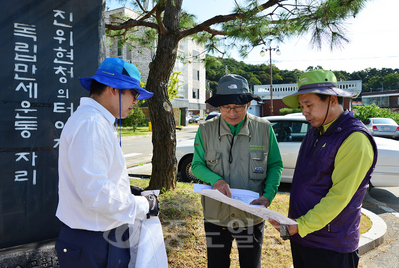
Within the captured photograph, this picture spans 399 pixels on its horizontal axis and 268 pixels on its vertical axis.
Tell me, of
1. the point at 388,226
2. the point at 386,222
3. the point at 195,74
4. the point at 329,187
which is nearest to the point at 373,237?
the point at 388,226

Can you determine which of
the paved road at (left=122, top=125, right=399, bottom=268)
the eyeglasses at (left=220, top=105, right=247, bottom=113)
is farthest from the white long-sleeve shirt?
the paved road at (left=122, top=125, right=399, bottom=268)

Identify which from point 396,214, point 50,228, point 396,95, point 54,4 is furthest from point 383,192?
point 396,95

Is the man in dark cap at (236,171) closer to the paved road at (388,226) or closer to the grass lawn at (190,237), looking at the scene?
the grass lawn at (190,237)

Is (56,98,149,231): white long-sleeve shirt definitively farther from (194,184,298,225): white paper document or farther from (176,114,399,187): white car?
(176,114,399,187): white car

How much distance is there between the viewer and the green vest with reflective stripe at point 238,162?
2121mm

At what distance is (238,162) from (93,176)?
1161 mm

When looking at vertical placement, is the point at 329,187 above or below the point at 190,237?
above

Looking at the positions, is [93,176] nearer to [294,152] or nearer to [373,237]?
[373,237]

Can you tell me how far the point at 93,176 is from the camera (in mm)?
1336

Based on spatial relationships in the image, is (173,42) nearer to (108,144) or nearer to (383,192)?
(108,144)

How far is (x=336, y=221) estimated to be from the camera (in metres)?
1.62

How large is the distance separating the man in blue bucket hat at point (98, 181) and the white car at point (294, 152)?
4.75m

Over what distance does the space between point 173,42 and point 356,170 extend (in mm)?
3634

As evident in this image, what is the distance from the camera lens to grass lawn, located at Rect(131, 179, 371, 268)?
3008 millimetres
